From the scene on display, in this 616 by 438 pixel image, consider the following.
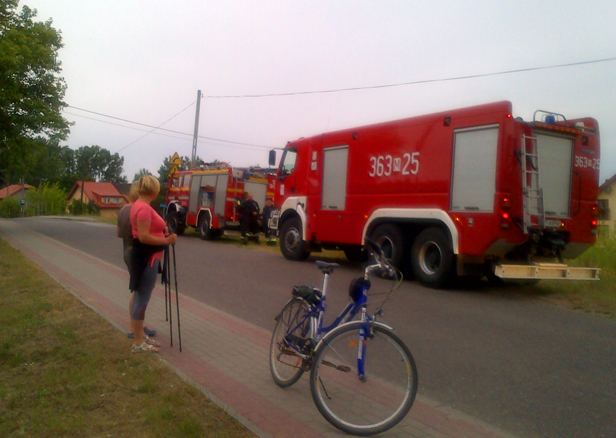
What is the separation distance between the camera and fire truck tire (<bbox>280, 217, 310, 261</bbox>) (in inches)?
565

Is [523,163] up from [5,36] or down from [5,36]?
down

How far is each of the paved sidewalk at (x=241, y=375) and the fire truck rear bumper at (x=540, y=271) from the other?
4.67m

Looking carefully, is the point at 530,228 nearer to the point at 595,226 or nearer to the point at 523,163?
the point at 523,163

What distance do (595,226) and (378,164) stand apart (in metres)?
4.27

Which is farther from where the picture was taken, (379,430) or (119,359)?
(119,359)

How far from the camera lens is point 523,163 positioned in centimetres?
946

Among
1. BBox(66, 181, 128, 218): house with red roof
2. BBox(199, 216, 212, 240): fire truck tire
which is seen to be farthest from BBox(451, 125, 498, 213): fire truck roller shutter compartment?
BBox(66, 181, 128, 218): house with red roof

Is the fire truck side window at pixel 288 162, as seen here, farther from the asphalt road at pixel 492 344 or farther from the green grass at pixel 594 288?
the green grass at pixel 594 288

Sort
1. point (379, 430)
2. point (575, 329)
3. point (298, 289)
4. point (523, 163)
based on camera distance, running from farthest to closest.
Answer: point (523, 163)
point (575, 329)
point (298, 289)
point (379, 430)

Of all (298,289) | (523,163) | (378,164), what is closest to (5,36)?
(378,164)

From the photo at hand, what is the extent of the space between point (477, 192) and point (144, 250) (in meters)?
6.27

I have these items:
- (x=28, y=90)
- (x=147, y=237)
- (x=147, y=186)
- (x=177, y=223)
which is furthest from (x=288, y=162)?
(x=28, y=90)

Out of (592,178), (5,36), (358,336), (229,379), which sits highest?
(5,36)

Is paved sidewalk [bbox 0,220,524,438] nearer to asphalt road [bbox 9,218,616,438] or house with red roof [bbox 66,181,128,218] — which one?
asphalt road [bbox 9,218,616,438]
